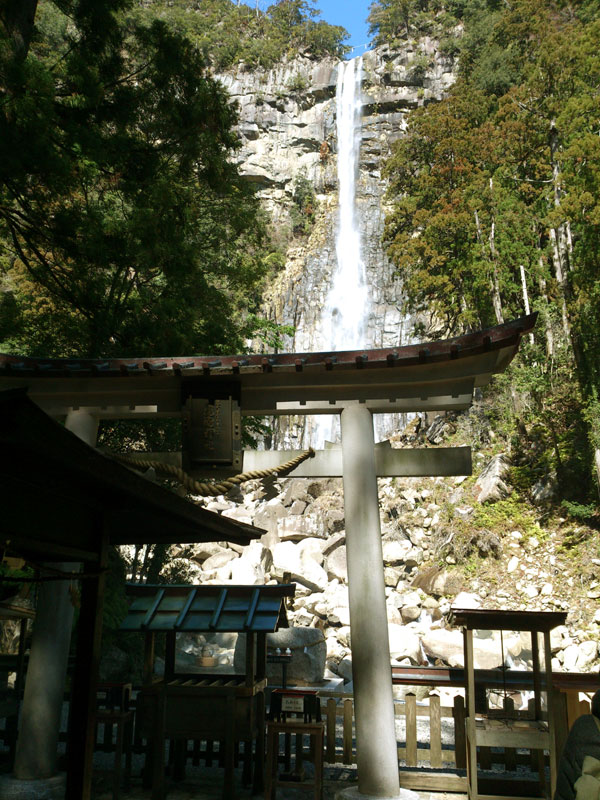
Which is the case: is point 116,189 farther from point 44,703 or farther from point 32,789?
point 32,789

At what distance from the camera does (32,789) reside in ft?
14.9

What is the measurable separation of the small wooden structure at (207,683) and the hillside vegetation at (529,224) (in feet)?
30.3

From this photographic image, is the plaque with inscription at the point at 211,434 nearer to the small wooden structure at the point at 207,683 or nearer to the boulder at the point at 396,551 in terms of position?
the small wooden structure at the point at 207,683

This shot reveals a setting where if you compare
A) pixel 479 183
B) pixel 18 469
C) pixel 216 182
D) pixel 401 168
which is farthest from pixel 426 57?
pixel 18 469

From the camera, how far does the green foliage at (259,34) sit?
34438 millimetres

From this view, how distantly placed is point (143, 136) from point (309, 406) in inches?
239

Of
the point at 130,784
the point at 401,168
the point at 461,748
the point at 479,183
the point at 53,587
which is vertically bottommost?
the point at 130,784

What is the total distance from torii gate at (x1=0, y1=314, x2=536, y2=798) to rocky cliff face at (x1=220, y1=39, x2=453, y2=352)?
20036 millimetres

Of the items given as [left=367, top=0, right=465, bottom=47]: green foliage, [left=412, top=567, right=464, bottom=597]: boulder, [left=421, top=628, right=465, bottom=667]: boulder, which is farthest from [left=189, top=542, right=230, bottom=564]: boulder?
[left=367, top=0, right=465, bottom=47]: green foliage

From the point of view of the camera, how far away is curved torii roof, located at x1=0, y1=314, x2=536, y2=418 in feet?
15.8

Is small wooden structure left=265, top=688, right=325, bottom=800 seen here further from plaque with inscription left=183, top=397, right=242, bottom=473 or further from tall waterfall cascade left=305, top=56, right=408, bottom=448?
tall waterfall cascade left=305, top=56, right=408, bottom=448

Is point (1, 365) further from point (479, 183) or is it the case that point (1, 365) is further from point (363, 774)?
point (479, 183)

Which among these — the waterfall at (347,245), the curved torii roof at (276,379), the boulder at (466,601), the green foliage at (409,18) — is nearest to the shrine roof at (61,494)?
the curved torii roof at (276,379)

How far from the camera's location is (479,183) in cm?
1727
